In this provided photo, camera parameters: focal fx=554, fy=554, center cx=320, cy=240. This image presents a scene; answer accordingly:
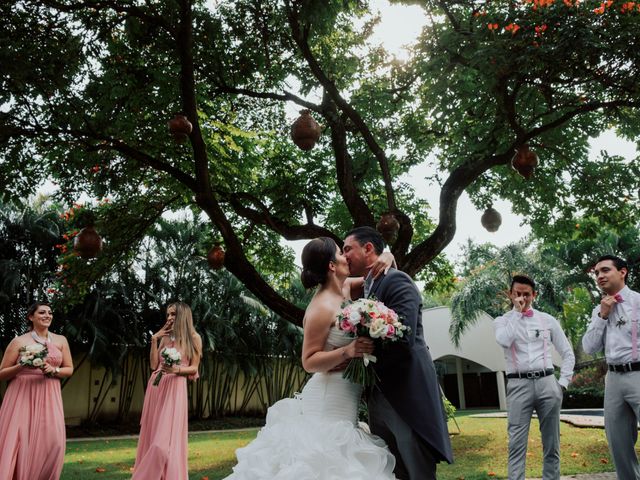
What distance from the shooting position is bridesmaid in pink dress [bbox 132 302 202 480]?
695cm

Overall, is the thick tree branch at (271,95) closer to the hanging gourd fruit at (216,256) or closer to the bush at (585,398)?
the hanging gourd fruit at (216,256)

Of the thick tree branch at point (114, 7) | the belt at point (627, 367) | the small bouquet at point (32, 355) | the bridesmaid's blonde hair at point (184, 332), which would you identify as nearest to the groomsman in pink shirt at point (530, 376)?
the belt at point (627, 367)

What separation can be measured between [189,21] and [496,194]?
27.6 feet

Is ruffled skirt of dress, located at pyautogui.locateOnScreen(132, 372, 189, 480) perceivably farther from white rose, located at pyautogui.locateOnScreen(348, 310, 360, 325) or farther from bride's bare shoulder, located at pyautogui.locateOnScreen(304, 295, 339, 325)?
white rose, located at pyautogui.locateOnScreen(348, 310, 360, 325)

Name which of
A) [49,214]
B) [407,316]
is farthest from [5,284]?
[407,316]

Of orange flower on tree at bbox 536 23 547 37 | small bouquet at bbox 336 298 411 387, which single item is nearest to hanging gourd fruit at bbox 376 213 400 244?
orange flower on tree at bbox 536 23 547 37

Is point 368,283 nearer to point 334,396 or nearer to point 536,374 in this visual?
point 334,396

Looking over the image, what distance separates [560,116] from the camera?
9.89m

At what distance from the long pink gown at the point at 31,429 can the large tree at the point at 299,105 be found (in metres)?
3.42

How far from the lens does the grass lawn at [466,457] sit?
8.58m

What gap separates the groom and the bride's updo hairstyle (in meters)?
0.39

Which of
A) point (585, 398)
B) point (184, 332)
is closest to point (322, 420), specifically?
point (184, 332)

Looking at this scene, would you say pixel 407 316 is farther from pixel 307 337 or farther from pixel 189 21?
pixel 189 21

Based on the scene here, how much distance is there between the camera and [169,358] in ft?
24.7
